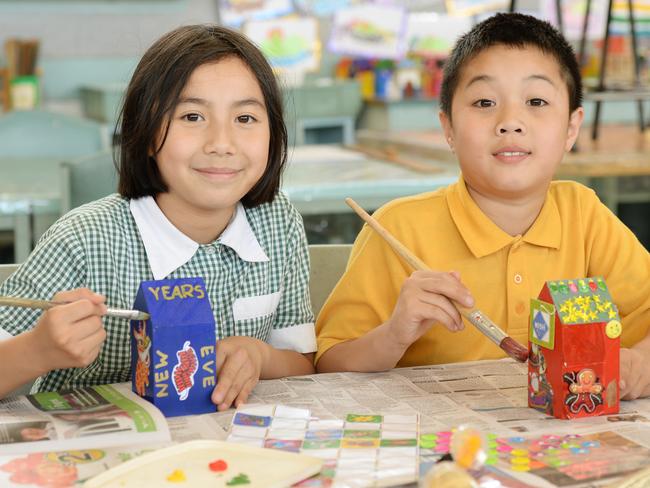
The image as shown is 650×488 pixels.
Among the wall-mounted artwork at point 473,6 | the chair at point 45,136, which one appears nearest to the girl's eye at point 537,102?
the chair at point 45,136

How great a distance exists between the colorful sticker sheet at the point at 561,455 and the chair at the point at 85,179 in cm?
154

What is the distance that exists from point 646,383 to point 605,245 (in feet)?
1.26

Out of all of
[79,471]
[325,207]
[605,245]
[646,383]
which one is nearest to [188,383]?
[79,471]

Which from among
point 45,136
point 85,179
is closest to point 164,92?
point 85,179

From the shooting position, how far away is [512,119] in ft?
4.20

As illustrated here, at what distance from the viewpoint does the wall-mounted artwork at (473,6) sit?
4906 mm

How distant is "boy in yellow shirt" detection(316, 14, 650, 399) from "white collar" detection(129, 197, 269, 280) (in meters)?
0.16

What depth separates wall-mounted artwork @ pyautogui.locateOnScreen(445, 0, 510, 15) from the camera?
4906mm

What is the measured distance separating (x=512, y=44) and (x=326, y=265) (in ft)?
1.52

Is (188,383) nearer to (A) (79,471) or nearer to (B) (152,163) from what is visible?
(A) (79,471)

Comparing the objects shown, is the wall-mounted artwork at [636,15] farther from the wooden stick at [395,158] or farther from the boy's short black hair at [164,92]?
the boy's short black hair at [164,92]

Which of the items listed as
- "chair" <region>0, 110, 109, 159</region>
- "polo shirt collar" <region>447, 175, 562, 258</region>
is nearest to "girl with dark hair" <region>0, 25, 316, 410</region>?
"polo shirt collar" <region>447, 175, 562, 258</region>

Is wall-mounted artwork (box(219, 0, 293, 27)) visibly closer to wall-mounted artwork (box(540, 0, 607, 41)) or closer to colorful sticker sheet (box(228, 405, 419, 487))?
wall-mounted artwork (box(540, 0, 607, 41))

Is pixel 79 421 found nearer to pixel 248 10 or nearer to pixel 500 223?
pixel 500 223
